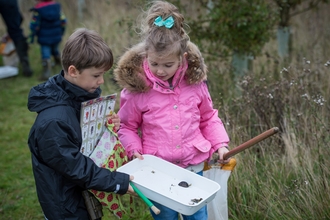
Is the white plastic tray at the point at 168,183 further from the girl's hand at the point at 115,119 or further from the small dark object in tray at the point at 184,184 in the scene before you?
the girl's hand at the point at 115,119

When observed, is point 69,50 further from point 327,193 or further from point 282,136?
point 282,136

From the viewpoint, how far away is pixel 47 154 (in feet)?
7.01

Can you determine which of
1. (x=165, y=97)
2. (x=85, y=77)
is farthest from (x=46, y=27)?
(x=85, y=77)

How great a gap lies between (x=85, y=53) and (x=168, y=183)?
0.84m

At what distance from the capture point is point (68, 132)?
217 cm

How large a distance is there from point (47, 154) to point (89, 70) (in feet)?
1.52

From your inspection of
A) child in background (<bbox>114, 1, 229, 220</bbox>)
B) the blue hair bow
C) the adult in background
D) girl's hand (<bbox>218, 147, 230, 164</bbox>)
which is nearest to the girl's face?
child in background (<bbox>114, 1, 229, 220</bbox>)

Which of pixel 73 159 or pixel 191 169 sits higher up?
pixel 73 159

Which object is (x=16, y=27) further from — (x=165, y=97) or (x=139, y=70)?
(x=165, y=97)

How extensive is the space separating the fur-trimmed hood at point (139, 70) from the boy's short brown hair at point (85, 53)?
30 centimetres

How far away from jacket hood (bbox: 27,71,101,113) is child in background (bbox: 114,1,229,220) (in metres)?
0.39

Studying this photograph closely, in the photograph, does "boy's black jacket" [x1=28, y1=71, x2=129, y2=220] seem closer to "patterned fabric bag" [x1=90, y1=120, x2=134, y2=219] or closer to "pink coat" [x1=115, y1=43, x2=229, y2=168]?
"patterned fabric bag" [x1=90, y1=120, x2=134, y2=219]

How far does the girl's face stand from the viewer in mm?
2467

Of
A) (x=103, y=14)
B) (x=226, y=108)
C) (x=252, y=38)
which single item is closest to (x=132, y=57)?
(x=226, y=108)
